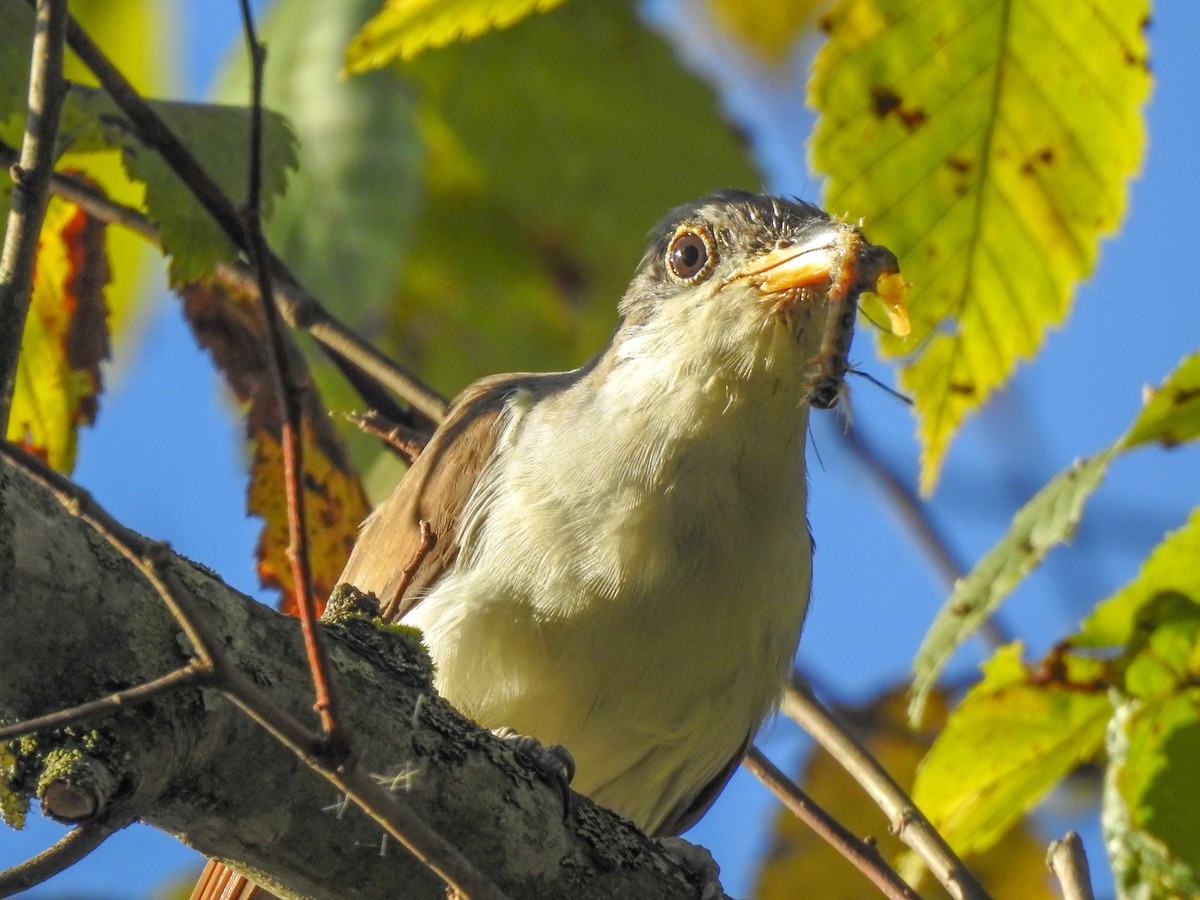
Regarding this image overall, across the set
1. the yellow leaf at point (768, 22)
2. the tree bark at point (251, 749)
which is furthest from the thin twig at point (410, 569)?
the yellow leaf at point (768, 22)

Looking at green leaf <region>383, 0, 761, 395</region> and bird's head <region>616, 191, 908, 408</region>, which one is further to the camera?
green leaf <region>383, 0, 761, 395</region>

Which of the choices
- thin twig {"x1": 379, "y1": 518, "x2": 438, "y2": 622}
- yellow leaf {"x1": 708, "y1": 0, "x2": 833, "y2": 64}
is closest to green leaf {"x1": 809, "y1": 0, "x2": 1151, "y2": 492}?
thin twig {"x1": 379, "y1": 518, "x2": 438, "y2": 622}

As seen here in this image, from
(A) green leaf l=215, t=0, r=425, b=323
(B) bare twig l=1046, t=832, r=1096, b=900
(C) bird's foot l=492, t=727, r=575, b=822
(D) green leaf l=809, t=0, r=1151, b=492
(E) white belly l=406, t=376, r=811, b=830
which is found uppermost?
(A) green leaf l=215, t=0, r=425, b=323

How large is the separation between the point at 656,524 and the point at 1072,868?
1277 mm

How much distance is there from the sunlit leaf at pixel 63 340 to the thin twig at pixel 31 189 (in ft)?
4.20

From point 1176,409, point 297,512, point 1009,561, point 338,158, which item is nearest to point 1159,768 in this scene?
point 1009,561

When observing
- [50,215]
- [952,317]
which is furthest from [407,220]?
[952,317]

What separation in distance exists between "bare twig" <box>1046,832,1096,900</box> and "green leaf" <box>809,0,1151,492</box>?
86 cm

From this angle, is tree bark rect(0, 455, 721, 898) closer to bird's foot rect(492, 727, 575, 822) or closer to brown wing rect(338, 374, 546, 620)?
bird's foot rect(492, 727, 575, 822)

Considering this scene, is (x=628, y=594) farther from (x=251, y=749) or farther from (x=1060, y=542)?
(x=251, y=749)

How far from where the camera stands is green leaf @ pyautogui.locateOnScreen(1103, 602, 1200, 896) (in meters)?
3.30

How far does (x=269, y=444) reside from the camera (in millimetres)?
4188

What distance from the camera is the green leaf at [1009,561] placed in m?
3.29

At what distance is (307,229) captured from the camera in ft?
15.8
